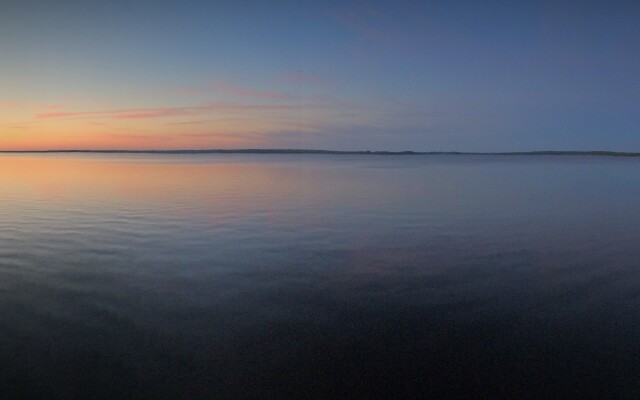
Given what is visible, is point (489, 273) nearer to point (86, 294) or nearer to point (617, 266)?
point (617, 266)

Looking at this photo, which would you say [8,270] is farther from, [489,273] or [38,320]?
[489,273]

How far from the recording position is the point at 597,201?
28.5 metres

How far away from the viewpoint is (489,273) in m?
11.8

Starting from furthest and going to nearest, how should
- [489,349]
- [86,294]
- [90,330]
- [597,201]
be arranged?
1. [597,201]
2. [86,294]
3. [90,330]
4. [489,349]

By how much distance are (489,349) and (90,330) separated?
6.77 meters

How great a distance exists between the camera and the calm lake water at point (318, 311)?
21.2 feet

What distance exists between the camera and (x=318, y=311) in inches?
356

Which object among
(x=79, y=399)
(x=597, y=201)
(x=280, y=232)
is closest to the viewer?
(x=79, y=399)

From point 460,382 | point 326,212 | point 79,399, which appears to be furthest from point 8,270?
point 326,212

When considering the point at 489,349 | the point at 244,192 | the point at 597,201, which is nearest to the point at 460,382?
the point at 489,349

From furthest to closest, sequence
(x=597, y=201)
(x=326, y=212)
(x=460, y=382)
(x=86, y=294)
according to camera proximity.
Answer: (x=597, y=201) → (x=326, y=212) → (x=86, y=294) → (x=460, y=382)

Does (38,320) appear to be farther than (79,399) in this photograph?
Yes

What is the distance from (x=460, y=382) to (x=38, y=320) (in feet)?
24.5

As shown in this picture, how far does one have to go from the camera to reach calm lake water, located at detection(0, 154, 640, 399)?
21.2ft
